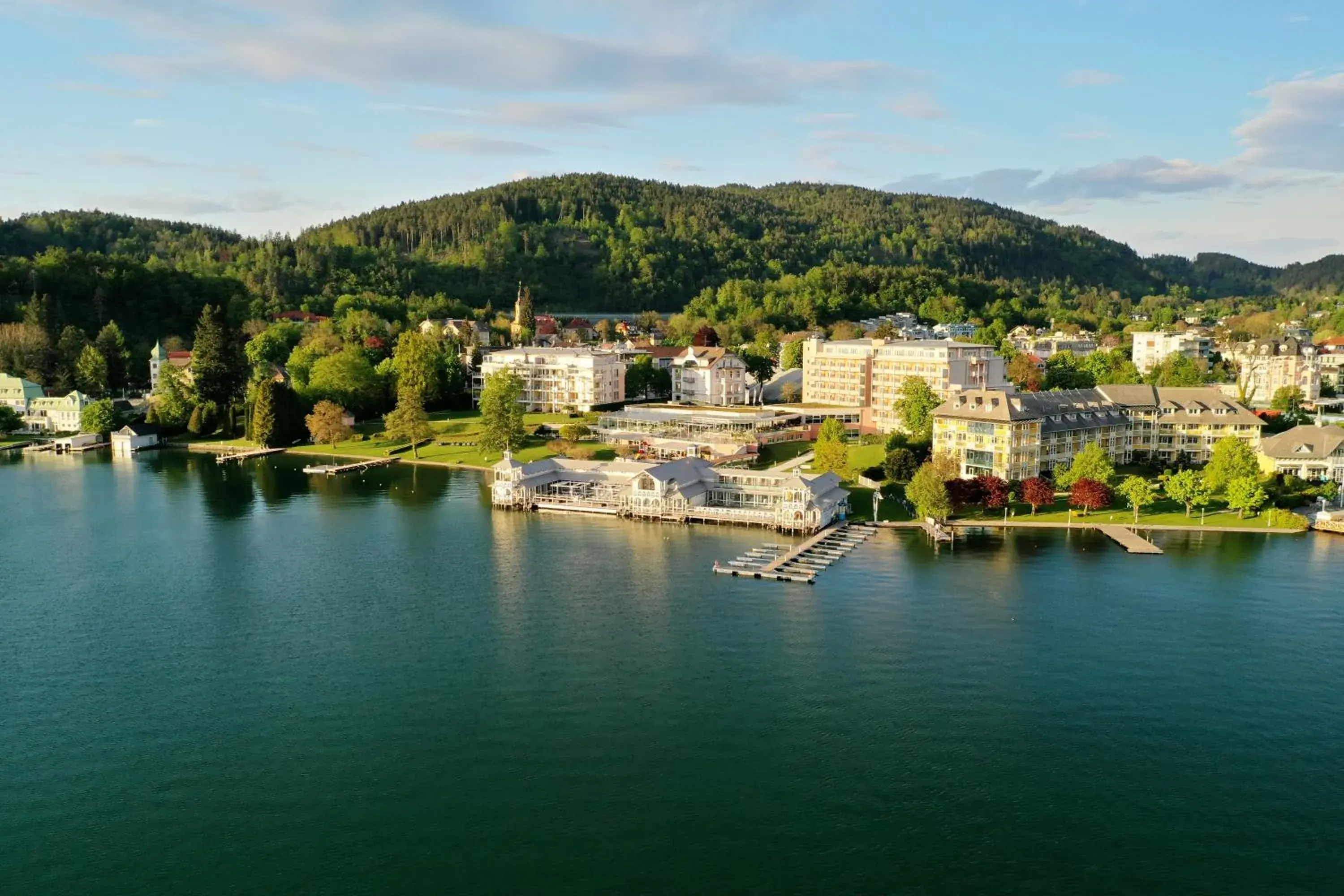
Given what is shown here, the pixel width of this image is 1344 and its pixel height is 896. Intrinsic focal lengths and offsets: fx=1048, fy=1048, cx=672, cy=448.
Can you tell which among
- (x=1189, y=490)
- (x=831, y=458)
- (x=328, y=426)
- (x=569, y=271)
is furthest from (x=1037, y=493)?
(x=569, y=271)

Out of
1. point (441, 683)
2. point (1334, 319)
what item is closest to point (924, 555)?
point (441, 683)

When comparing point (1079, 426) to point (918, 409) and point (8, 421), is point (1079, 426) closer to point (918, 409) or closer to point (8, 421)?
point (918, 409)

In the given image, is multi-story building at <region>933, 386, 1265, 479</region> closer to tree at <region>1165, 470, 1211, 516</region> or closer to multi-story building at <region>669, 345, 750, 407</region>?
tree at <region>1165, 470, 1211, 516</region>

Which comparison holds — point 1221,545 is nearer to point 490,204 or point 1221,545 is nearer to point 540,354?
point 540,354

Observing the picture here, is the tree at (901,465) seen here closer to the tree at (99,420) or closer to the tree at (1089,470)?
the tree at (1089,470)

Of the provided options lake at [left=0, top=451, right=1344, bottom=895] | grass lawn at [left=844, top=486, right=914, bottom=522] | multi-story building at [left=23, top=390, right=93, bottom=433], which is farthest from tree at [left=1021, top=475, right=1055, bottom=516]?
multi-story building at [left=23, top=390, right=93, bottom=433]
